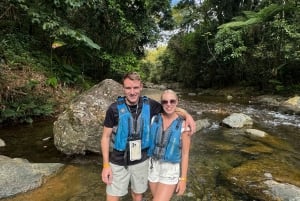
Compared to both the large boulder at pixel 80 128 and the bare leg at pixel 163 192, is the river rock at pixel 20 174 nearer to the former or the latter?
the large boulder at pixel 80 128

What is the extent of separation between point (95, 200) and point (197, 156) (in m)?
2.50

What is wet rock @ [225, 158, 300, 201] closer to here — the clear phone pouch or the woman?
the woman

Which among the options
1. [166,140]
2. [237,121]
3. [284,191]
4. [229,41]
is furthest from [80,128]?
[229,41]

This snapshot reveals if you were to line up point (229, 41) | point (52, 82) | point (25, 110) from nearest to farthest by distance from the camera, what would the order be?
point (25, 110), point (52, 82), point (229, 41)

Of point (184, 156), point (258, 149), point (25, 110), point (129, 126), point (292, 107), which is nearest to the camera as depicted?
point (129, 126)

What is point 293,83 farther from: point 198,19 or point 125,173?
point 125,173

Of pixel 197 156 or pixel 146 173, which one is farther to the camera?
pixel 197 156

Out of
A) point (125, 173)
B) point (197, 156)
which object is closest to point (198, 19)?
point (197, 156)

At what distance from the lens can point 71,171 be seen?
4742 mm

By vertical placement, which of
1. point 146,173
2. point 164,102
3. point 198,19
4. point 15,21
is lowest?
point 146,173

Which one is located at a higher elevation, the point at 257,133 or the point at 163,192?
the point at 163,192

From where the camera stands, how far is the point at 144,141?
110 inches

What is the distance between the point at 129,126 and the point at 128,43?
12.8 meters

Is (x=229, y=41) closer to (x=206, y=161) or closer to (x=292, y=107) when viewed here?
(x=292, y=107)
